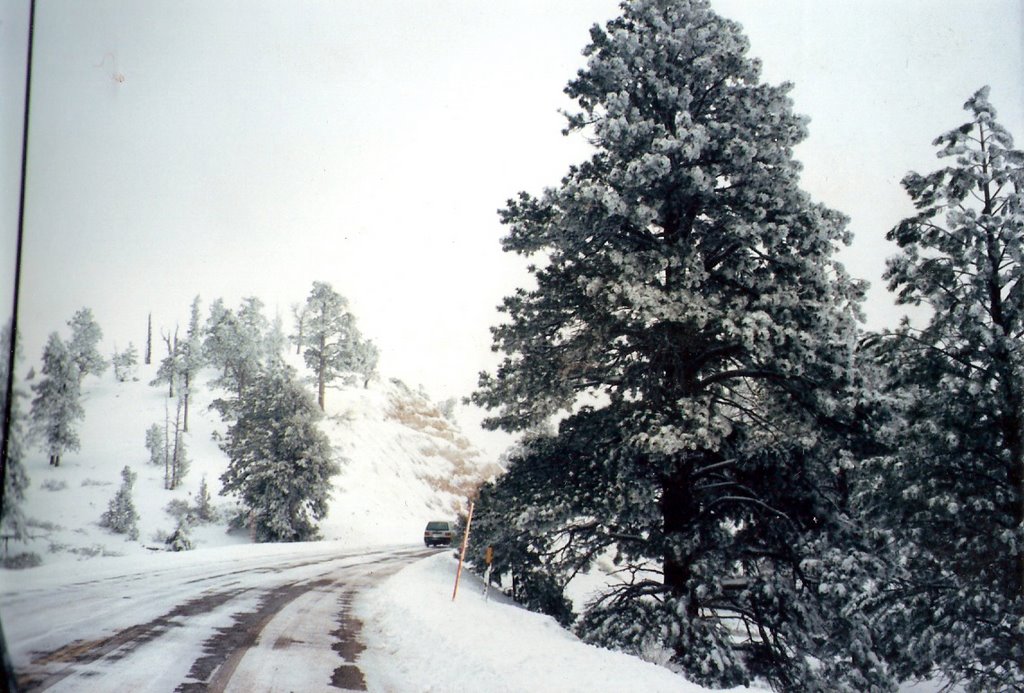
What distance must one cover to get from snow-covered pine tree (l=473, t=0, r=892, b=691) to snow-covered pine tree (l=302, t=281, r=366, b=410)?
167 ft

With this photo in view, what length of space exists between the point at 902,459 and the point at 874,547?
1.82 metres

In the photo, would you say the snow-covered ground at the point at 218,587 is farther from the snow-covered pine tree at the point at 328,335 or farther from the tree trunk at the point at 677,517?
the snow-covered pine tree at the point at 328,335

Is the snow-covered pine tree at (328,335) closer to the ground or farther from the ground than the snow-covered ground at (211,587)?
farther from the ground

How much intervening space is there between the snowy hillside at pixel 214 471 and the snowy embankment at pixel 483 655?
6958 millimetres

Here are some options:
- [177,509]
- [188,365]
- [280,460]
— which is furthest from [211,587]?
[188,365]

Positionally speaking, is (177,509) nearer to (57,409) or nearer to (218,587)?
(57,409)

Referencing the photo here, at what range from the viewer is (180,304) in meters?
64.9

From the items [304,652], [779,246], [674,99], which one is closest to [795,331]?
[779,246]

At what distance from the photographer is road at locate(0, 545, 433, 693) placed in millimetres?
6559

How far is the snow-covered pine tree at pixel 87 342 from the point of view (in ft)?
213

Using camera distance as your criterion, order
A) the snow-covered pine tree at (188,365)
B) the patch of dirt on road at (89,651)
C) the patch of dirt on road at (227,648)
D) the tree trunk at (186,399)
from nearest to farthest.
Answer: the patch of dirt on road at (89,651) < the patch of dirt on road at (227,648) < the tree trunk at (186,399) < the snow-covered pine tree at (188,365)

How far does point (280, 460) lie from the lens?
38062 millimetres

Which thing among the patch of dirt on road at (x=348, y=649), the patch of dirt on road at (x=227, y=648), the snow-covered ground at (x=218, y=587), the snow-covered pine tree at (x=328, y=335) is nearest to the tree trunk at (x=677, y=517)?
the snow-covered ground at (x=218, y=587)

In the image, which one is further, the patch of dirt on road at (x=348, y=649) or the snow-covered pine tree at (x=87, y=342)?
the snow-covered pine tree at (x=87, y=342)
